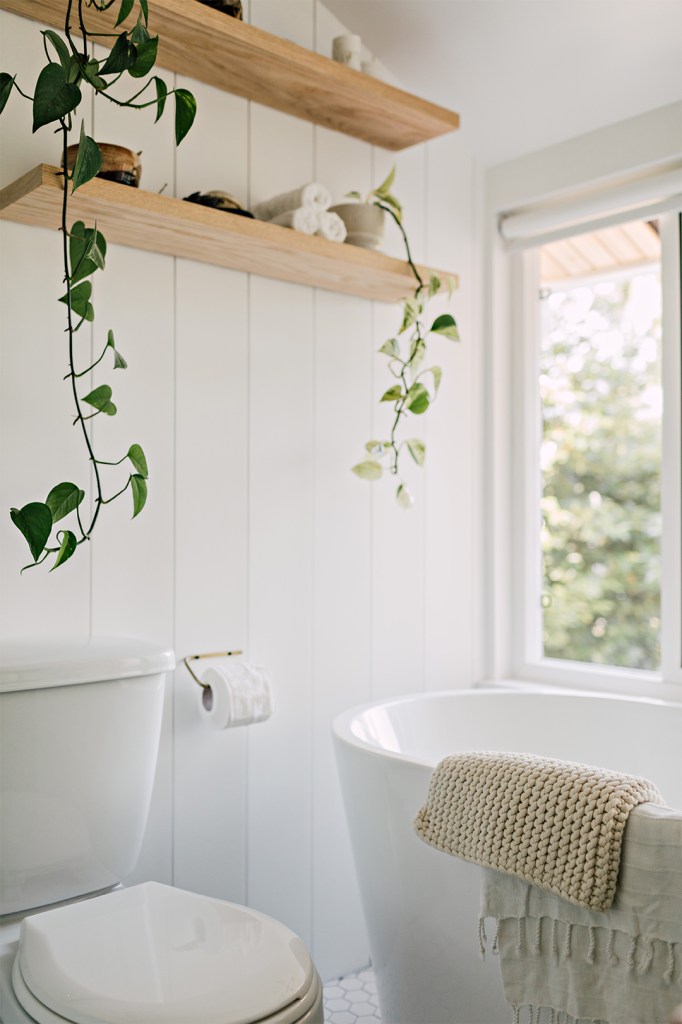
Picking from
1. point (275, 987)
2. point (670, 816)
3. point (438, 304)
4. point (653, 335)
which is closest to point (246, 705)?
point (275, 987)

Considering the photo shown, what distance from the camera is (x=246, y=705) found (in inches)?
71.4

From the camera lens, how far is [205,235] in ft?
5.77

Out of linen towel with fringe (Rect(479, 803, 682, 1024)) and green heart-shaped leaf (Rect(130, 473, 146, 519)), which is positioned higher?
green heart-shaped leaf (Rect(130, 473, 146, 519))

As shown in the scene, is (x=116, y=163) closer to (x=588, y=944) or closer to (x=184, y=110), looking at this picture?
(x=184, y=110)

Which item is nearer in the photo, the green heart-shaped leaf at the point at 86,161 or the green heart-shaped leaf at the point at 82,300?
the green heart-shaped leaf at the point at 86,161

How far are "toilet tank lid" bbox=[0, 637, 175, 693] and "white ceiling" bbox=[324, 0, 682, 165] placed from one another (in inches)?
62.1

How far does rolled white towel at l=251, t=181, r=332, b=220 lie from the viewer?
1922 mm

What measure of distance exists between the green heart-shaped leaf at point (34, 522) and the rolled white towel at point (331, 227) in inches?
34.7

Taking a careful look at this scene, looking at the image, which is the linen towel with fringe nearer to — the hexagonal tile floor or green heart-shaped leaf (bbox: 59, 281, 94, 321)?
the hexagonal tile floor

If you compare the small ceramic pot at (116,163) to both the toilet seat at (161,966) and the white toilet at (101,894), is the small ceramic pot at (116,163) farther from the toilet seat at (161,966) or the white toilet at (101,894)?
the toilet seat at (161,966)

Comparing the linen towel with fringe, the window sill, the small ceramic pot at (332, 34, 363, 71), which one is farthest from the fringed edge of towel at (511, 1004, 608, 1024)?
the small ceramic pot at (332, 34, 363, 71)

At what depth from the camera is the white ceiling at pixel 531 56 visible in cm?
204

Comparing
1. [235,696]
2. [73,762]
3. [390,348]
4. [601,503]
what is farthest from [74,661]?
[601,503]

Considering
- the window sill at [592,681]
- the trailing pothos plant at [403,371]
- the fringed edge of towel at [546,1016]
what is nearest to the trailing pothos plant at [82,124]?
the trailing pothos plant at [403,371]
